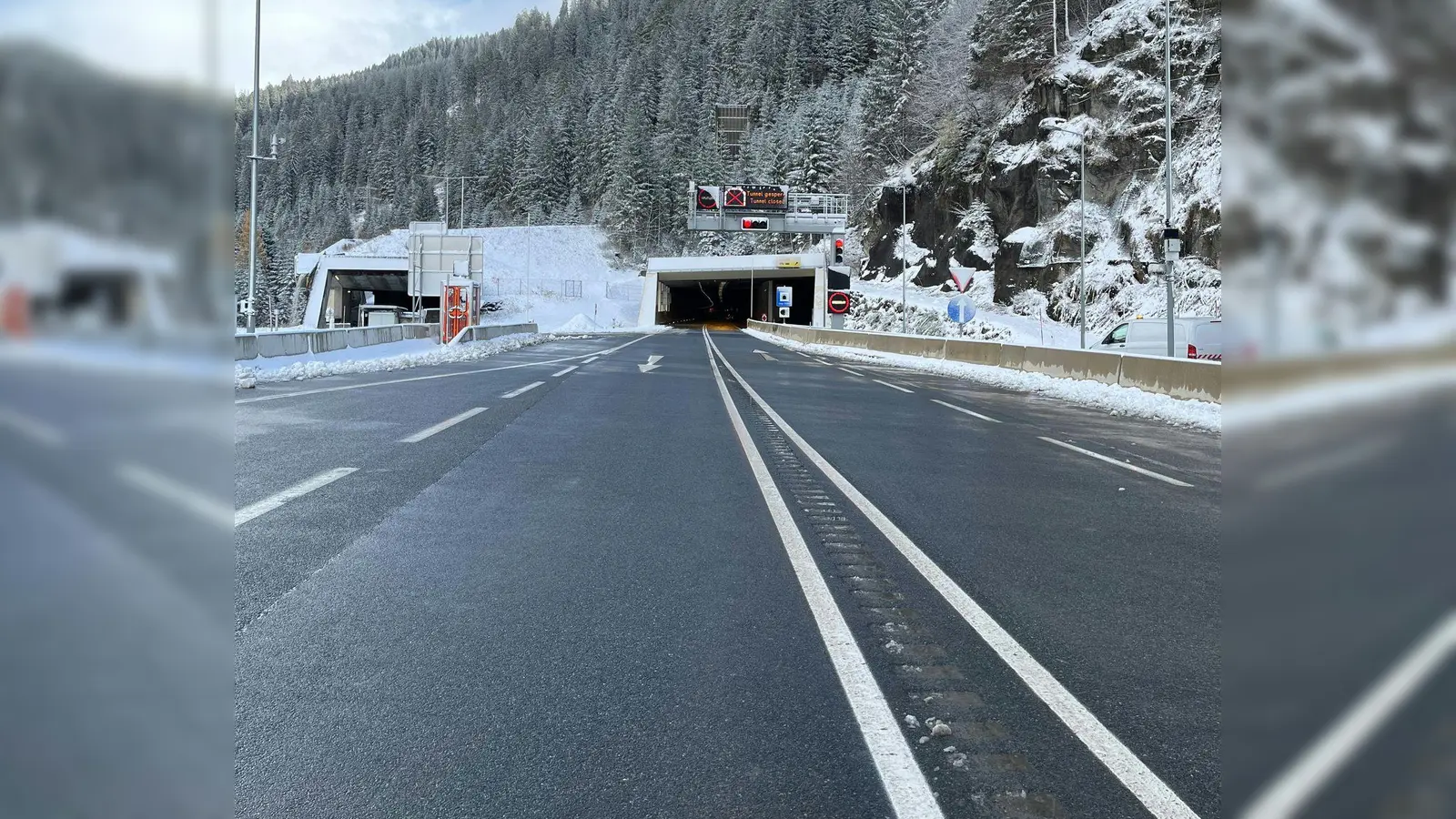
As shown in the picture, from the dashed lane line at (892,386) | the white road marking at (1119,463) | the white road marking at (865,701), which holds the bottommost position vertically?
the white road marking at (865,701)

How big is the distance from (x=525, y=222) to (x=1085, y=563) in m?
141

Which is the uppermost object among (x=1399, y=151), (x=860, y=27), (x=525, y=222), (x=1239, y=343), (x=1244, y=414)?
(x=860, y=27)

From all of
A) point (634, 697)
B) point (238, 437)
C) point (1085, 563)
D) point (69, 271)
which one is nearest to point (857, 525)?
point (1085, 563)

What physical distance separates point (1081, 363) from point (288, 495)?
62.6ft

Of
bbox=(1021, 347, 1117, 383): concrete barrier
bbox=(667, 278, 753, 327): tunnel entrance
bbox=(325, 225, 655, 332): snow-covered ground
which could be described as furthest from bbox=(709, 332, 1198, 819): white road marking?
bbox=(667, 278, 753, 327): tunnel entrance

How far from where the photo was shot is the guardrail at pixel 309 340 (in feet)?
64.5

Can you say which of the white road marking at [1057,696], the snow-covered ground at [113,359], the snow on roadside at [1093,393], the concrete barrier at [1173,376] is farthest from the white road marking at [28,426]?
the concrete barrier at [1173,376]

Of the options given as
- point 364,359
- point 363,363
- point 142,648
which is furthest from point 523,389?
point 142,648

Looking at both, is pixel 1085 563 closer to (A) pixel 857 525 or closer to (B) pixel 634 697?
(A) pixel 857 525

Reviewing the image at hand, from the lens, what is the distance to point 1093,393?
19.5 meters

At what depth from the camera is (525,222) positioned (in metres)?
141

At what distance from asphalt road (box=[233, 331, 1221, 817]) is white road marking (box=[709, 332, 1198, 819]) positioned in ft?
0.07

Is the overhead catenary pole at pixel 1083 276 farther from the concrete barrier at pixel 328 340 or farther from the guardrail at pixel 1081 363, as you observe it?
the concrete barrier at pixel 328 340

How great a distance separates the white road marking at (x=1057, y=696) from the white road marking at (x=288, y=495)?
162 inches
